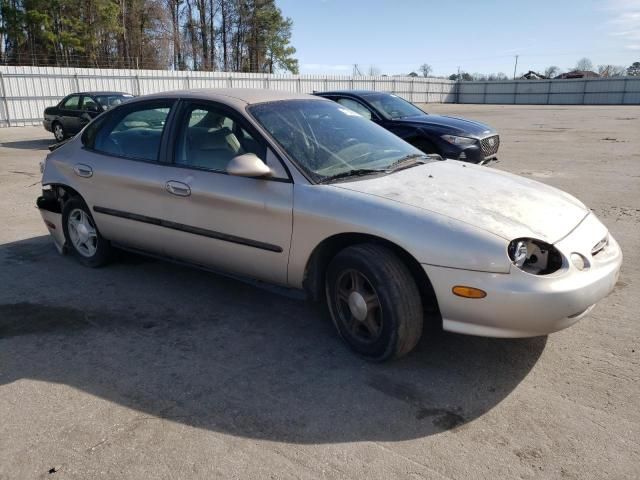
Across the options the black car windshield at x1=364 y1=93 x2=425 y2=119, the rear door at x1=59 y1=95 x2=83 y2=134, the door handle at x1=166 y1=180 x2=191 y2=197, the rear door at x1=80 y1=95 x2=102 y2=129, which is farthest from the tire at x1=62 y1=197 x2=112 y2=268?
the rear door at x1=59 y1=95 x2=83 y2=134

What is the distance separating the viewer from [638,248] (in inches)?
206

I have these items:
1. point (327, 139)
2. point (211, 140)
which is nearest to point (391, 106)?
point (327, 139)

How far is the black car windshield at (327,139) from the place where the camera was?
347 cm

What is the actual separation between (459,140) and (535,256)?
5.89 metres

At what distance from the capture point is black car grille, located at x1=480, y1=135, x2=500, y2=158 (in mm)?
8531

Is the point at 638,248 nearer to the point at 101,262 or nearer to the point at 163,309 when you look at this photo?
the point at 163,309

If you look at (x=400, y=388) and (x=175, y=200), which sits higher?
(x=175, y=200)

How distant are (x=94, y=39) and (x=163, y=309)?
40085 mm

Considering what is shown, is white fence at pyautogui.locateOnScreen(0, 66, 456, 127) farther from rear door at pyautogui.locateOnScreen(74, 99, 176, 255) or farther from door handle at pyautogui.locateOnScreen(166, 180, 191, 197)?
door handle at pyautogui.locateOnScreen(166, 180, 191, 197)

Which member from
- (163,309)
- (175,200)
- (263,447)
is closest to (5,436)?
(263,447)

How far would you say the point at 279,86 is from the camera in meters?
33.0

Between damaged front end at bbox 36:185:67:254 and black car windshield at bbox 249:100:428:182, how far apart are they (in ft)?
8.16

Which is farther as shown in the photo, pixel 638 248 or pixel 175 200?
pixel 638 248

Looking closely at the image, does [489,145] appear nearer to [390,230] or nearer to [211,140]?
Result: [211,140]
